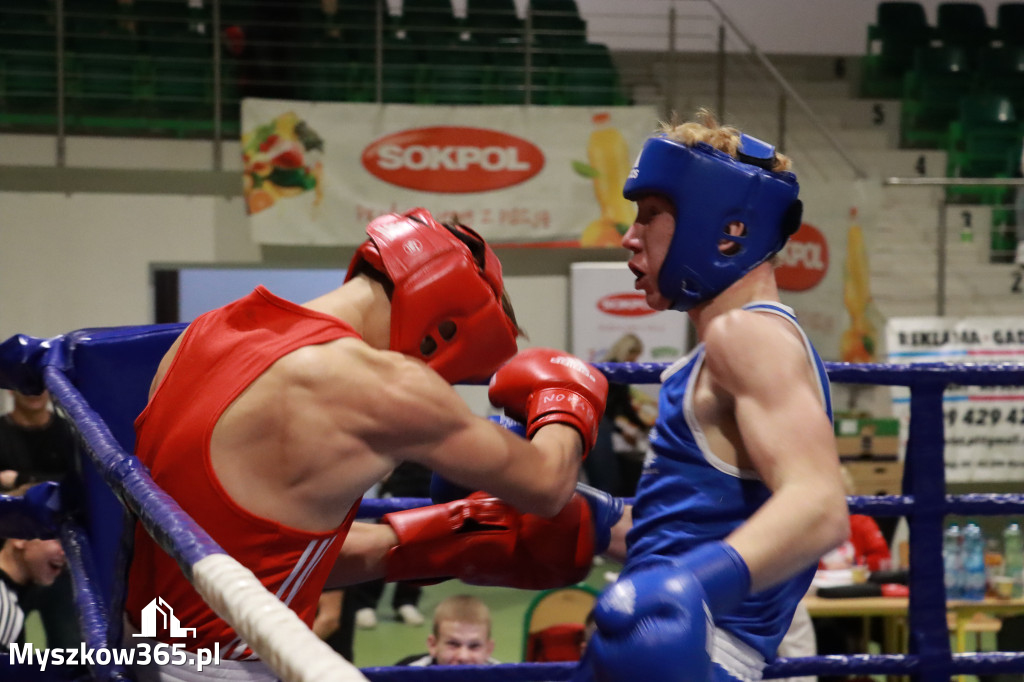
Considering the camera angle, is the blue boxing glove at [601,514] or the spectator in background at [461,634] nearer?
the blue boxing glove at [601,514]

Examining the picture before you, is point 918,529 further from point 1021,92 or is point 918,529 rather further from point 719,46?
point 1021,92

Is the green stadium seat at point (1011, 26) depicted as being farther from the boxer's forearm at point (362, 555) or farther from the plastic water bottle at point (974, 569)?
the boxer's forearm at point (362, 555)

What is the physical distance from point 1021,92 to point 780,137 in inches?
87.7

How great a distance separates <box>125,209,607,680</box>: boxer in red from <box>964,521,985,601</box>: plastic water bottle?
113 inches

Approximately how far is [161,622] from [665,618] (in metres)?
0.69

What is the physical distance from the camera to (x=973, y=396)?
21.2ft

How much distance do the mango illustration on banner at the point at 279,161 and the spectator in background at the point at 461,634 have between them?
159 inches

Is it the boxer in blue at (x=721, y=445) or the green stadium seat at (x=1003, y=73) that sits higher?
the green stadium seat at (x=1003, y=73)

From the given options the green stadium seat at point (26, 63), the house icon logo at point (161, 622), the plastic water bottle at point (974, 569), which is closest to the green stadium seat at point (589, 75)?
the green stadium seat at point (26, 63)

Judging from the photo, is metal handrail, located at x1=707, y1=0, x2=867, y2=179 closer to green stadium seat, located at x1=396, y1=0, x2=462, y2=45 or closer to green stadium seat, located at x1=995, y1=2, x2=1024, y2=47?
green stadium seat, located at x1=396, y1=0, x2=462, y2=45

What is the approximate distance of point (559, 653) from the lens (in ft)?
11.0

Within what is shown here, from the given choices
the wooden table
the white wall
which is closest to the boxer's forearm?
the wooden table

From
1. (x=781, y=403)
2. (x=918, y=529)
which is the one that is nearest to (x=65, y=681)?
(x=781, y=403)

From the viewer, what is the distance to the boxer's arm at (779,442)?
115cm
